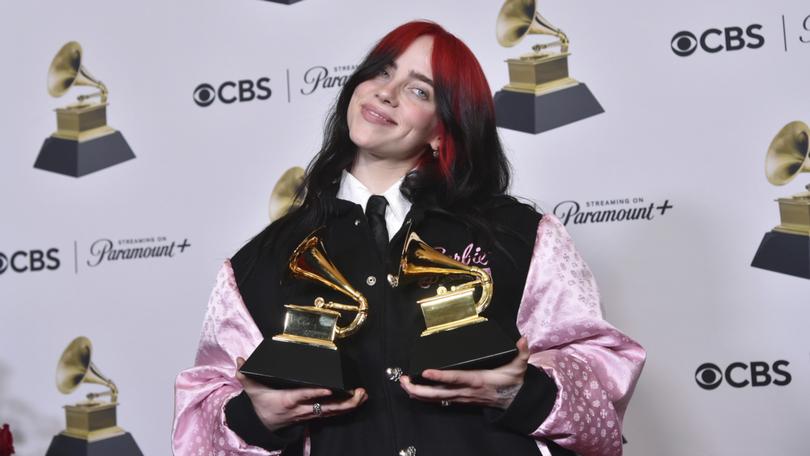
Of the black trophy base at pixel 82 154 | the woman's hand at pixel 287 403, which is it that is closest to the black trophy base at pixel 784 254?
the woman's hand at pixel 287 403

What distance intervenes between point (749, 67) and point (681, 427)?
986 millimetres

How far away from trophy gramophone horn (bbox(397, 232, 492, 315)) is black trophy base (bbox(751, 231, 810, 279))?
4.35ft

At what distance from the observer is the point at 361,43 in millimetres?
2750

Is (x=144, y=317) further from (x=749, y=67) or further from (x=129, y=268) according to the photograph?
(x=749, y=67)

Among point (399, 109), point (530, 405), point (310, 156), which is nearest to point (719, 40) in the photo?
point (310, 156)

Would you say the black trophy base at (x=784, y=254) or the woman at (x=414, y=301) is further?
the black trophy base at (x=784, y=254)

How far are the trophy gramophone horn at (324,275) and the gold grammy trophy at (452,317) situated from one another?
0.09 metres

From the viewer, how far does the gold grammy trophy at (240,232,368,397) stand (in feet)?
4.30

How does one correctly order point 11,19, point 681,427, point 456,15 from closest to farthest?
point 681,427, point 456,15, point 11,19

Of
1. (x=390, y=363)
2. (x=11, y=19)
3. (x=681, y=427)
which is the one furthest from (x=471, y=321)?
(x=11, y=19)

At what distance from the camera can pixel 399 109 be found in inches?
64.8

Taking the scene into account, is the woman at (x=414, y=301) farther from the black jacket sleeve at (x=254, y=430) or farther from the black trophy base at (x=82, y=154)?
the black trophy base at (x=82, y=154)

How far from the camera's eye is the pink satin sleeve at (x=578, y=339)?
1467 millimetres

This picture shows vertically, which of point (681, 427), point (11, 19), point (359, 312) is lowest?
point (681, 427)
